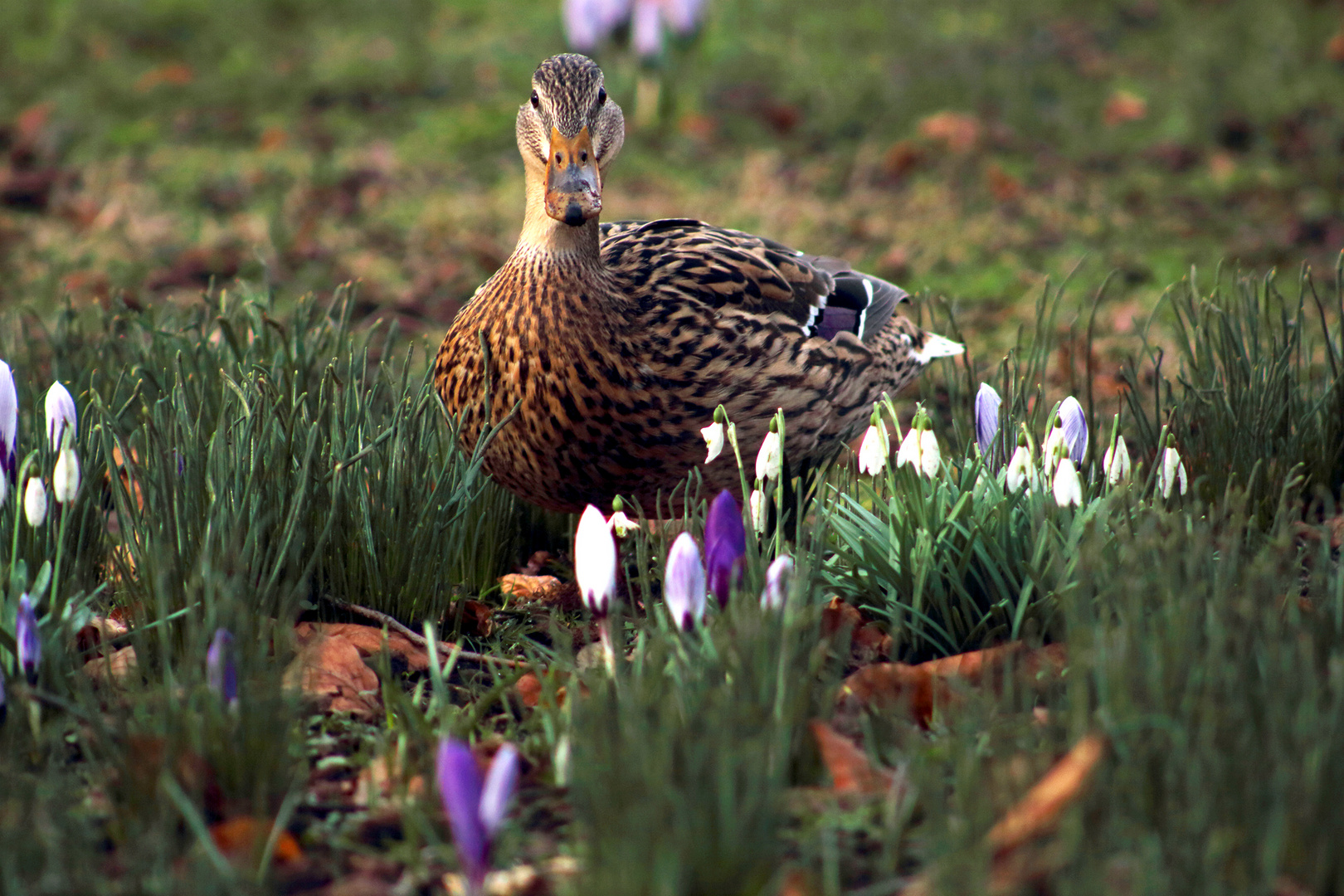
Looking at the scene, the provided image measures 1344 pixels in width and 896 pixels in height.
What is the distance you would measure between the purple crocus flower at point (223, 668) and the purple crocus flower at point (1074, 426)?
63.0 inches

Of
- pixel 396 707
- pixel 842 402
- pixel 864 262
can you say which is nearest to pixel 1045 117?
pixel 864 262

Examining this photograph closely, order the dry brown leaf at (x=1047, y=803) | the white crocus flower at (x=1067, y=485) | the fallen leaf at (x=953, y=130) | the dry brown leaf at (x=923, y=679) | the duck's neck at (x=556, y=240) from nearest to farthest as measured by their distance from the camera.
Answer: the dry brown leaf at (x=1047, y=803) < the dry brown leaf at (x=923, y=679) < the white crocus flower at (x=1067, y=485) < the duck's neck at (x=556, y=240) < the fallen leaf at (x=953, y=130)

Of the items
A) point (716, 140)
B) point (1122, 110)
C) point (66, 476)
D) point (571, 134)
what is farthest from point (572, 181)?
point (1122, 110)

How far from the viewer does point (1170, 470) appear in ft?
8.77

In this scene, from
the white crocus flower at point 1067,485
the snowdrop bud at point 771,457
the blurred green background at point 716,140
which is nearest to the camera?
the white crocus flower at point 1067,485

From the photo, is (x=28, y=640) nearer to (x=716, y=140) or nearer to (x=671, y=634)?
(x=671, y=634)

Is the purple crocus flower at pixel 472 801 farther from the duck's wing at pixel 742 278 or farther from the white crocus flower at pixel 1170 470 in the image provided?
the duck's wing at pixel 742 278

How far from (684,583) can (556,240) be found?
135cm

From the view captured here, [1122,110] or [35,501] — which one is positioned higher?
[1122,110]

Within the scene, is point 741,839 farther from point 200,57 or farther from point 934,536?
point 200,57

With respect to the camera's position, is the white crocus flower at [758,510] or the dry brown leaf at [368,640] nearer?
the white crocus flower at [758,510]

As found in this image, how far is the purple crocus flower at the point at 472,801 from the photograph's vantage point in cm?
168

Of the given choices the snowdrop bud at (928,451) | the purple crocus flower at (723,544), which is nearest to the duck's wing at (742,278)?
the snowdrop bud at (928,451)

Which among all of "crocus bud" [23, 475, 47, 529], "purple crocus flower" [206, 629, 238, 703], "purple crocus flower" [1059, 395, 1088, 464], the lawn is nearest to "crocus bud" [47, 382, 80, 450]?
the lawn
